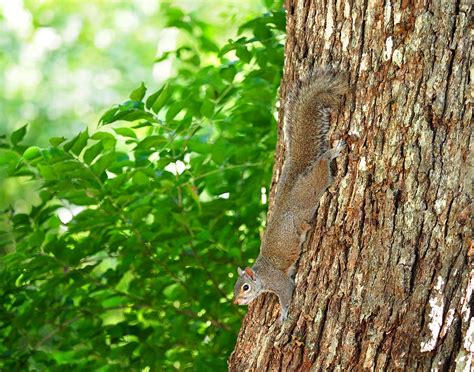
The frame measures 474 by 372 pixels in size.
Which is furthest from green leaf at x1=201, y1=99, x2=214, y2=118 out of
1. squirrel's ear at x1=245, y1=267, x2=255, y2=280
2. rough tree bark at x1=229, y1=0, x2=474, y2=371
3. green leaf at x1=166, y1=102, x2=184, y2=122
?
rough tree bark at x1=229, y1=0, x2=474, y2=371

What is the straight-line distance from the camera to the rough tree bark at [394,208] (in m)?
1.72

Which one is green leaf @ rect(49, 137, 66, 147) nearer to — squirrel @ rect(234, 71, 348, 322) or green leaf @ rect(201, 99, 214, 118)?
green leaf @ rect(201, 99, 214, 118)

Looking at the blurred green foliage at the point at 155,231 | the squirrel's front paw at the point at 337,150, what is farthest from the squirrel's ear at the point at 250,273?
the squirrel's front paw at the point at 337,150

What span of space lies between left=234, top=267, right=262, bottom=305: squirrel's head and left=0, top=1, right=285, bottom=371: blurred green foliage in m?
0.22

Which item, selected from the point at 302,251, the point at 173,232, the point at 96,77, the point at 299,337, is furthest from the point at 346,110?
the point at 96,77

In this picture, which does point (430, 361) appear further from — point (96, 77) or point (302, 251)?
point (96, 77)

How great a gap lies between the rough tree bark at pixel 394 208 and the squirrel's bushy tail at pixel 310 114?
0.04 meters

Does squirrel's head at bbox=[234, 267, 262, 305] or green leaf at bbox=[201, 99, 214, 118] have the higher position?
green leaf at bbox=[201, 99, 214, 118]

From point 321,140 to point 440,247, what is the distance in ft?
1.57

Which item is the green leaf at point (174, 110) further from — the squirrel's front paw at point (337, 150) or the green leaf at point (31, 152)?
the squirrel's front paw at point (337, 150)

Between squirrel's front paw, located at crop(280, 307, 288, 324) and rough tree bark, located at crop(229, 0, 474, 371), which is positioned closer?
rough tree bark, located at crop(229, 0, 474, 371)

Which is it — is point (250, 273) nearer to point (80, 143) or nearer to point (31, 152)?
point (80, 143)

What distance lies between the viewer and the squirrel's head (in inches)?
95.2

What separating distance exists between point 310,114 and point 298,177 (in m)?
0.21
